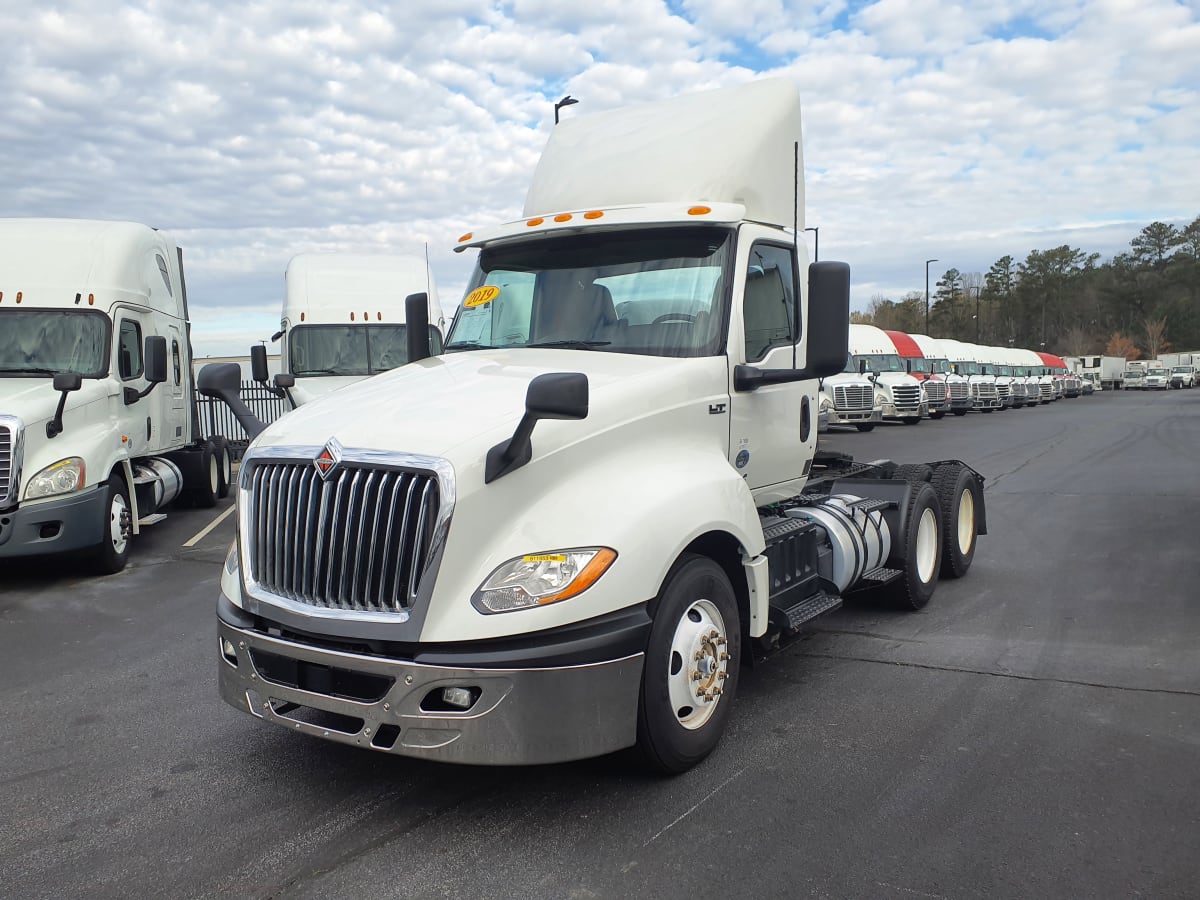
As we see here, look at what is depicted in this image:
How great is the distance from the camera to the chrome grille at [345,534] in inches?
144

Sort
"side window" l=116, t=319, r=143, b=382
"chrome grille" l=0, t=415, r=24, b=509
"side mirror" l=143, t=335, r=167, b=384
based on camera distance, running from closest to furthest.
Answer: "chrome grille" l=0, t=415, r=24, b=509, "side mirror" l=143, t=335, r=167, b=384, "side window" l=116, t=319, r=143, b=382

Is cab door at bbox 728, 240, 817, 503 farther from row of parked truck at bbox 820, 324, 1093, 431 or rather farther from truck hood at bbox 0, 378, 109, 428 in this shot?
row of parked truck at bbox 820, 324, 1093, 431

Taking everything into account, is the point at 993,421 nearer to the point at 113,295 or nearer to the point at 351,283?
the point at 351,283

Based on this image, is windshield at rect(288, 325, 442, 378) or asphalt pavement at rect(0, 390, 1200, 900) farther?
windshield at rect(288, 325, 442, 378)

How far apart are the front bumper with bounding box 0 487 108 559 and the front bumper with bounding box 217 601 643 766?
579 cm

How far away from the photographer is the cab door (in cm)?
508

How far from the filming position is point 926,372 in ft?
124

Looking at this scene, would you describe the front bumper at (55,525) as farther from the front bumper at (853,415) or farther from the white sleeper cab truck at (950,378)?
the white sleeper cab truck at (950,378)

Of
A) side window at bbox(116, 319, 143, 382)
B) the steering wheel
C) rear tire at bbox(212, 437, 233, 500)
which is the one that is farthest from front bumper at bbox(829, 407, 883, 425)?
the steering wheel

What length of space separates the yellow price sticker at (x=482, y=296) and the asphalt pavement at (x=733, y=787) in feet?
8.25

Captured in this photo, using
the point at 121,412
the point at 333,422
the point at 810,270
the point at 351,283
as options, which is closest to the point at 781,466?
the point at 810,270

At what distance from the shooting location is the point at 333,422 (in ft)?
13.5

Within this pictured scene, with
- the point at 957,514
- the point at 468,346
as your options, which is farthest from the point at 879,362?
the point at 468,346

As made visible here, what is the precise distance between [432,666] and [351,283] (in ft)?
44.2
